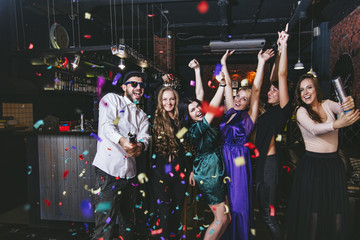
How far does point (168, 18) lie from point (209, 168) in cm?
599

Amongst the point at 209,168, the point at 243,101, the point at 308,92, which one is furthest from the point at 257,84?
the point at 209,168

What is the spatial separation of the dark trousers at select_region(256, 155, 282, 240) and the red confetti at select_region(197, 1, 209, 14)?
4.77m

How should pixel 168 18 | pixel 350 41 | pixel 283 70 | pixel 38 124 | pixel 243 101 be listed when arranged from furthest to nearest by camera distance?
pixel 168 18 → pixel 38 124 → pixel 350 41 → pixel 243 101 → pixel 283 70

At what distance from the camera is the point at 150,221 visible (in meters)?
2.69

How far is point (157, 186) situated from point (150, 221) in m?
0.84

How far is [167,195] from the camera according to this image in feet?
6.90

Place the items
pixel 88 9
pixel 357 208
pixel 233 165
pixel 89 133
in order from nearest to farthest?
1. pixel 233 165
2. pixel 357 208
3. pixel 89 133
4. pixel 88 9

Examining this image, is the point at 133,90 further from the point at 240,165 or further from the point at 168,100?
the point at 240,165

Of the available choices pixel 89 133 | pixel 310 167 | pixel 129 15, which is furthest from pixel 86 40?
pixel 310 167

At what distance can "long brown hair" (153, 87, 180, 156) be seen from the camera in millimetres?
2117

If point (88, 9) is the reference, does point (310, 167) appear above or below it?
below

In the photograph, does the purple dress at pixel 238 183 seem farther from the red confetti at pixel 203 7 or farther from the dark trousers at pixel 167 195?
the red confetti at pixel 203 7

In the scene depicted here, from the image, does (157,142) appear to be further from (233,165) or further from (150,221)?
(150,221)

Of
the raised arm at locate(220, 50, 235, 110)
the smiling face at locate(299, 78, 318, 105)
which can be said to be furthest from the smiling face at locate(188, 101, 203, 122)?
the smiling face at locate(299, 78, 318, 105)
